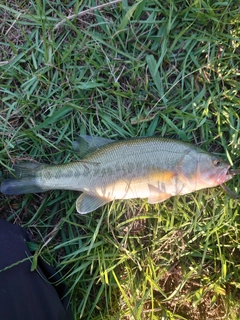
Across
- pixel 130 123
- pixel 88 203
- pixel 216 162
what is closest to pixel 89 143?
pixel 130 123

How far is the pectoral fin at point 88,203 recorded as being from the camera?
9.80 feet

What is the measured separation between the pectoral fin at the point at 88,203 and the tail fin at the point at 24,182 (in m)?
0.35

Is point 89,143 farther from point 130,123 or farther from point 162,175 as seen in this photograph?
point 162,175

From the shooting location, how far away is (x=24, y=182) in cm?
301

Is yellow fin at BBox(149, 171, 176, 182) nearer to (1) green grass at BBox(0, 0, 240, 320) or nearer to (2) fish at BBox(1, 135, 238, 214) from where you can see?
(2) fish at BBox(1, 135, 238, 214)

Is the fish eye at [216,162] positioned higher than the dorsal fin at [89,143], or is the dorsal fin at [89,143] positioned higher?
the dorsal fin at [89,143]

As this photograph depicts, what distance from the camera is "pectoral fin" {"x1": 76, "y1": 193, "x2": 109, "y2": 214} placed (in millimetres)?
2988

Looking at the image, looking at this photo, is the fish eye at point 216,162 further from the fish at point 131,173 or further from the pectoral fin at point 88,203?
the pectoral fin at point 88,203

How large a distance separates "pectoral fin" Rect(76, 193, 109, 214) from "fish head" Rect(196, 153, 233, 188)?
82 centimetres

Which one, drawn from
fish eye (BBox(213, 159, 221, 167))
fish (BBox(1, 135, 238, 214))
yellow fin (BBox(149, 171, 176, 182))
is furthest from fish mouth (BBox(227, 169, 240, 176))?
yellow fin (BBox(149, 171, 176, 182))

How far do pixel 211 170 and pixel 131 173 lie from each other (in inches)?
25.8

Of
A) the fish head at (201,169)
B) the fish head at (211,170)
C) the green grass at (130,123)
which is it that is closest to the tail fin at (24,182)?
the green grass at (130,123)

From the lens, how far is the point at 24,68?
10.8 ft

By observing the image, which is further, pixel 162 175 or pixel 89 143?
pixel 89 143
